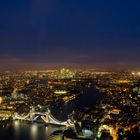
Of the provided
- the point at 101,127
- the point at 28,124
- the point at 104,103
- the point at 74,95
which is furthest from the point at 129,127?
the point at 74,95

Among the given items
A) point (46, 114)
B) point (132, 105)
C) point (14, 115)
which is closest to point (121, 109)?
point (132, 105)

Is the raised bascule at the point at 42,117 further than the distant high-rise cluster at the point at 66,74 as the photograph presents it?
No

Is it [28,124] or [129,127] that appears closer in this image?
[129,127]

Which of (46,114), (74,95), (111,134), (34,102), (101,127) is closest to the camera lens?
(111,134)

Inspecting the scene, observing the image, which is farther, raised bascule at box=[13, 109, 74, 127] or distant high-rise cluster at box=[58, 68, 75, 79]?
distant high-rise cluster at box=[58, 68, 75, 79]

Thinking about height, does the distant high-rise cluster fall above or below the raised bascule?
above

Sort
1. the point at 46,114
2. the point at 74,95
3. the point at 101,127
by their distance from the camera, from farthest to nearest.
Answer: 1. the point at 74,95
2. the point at 46,114
3. the point at 101,127

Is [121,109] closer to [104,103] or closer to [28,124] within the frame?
[104,103]

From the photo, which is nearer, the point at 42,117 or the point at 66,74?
the point at 42,117

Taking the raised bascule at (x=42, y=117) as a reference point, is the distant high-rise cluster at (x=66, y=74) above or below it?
above
